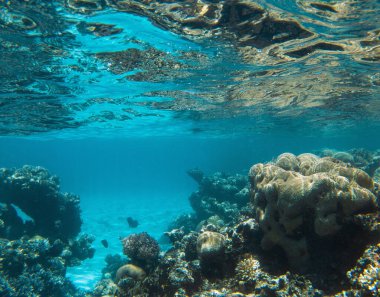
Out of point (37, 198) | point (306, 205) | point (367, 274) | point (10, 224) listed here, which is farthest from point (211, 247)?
point (10, 224)

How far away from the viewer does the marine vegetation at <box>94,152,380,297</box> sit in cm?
544

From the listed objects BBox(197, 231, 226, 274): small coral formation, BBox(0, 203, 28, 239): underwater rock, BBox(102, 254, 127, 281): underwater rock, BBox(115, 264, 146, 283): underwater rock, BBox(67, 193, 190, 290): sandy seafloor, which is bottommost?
BBox(67, 193, 190, 290): sandy seafloor

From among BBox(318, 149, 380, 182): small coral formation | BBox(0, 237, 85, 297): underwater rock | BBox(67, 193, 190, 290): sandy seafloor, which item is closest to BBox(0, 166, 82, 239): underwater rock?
BBox(0, 237, 85, 297): underwater rock

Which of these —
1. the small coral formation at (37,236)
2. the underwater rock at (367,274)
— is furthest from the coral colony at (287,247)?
the small coral formation at (37,236)

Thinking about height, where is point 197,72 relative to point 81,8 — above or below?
below

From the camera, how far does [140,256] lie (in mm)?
9000

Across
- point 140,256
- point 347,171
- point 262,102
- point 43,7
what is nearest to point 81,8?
point 43,7

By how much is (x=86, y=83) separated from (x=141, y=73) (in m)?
3.58

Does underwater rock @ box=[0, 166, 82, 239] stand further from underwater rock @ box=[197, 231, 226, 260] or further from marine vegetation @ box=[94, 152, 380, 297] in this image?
underwater rock @ box=[197, 231, 226, 260]

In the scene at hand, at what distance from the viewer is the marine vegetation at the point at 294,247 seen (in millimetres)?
5438

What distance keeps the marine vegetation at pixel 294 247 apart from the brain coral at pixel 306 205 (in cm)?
2

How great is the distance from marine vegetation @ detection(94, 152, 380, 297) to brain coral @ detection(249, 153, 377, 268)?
0.02 meters

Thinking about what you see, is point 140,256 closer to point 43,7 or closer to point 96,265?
point 43,7

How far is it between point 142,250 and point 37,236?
29.3 ft
